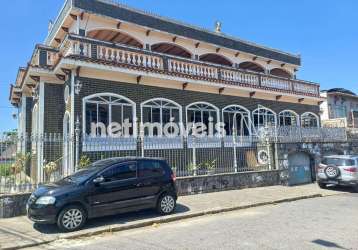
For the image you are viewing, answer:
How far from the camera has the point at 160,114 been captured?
1565 cm

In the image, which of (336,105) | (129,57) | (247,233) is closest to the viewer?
(247,233)

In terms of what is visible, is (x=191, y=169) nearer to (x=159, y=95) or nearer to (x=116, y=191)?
(x=159, y=95)

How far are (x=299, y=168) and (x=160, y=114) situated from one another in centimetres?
795

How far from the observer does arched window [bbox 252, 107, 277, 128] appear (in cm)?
1978

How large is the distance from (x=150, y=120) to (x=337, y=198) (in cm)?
855

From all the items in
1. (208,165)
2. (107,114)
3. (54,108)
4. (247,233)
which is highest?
(54,108)

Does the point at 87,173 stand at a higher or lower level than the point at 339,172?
higher

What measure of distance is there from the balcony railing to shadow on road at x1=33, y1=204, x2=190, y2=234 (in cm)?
655

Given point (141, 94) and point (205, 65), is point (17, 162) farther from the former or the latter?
point (205, 65)

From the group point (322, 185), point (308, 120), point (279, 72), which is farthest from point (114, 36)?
point (308, 120)

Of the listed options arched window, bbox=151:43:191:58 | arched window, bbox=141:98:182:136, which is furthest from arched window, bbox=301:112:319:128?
arched window, bbox=141:98:182:136

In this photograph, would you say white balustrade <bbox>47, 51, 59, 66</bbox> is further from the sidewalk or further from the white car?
the white car

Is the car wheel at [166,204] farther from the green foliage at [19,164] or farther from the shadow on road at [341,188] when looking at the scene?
the shadow on road at [341,188]

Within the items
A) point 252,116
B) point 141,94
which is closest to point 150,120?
point 141,94
